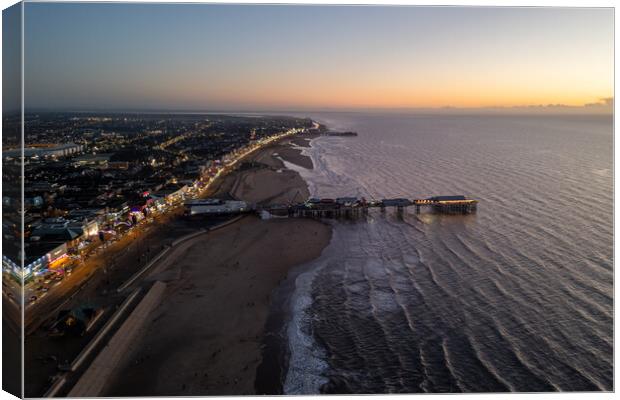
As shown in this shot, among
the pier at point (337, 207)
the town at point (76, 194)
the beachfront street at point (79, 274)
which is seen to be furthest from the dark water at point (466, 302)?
the town at point (76, 194)

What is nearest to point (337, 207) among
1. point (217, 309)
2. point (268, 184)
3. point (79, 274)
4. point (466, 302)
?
point (268, 184)

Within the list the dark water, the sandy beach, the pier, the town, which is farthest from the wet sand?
the dark water

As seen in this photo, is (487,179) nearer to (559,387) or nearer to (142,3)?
(559,387)

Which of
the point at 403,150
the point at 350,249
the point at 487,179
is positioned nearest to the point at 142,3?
the point at 350,249

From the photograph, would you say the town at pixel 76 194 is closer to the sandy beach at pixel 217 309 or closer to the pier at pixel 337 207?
the pier at pixel 337 207

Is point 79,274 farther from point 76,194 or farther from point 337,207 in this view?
point 76,194

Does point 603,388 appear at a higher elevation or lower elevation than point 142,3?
lower
